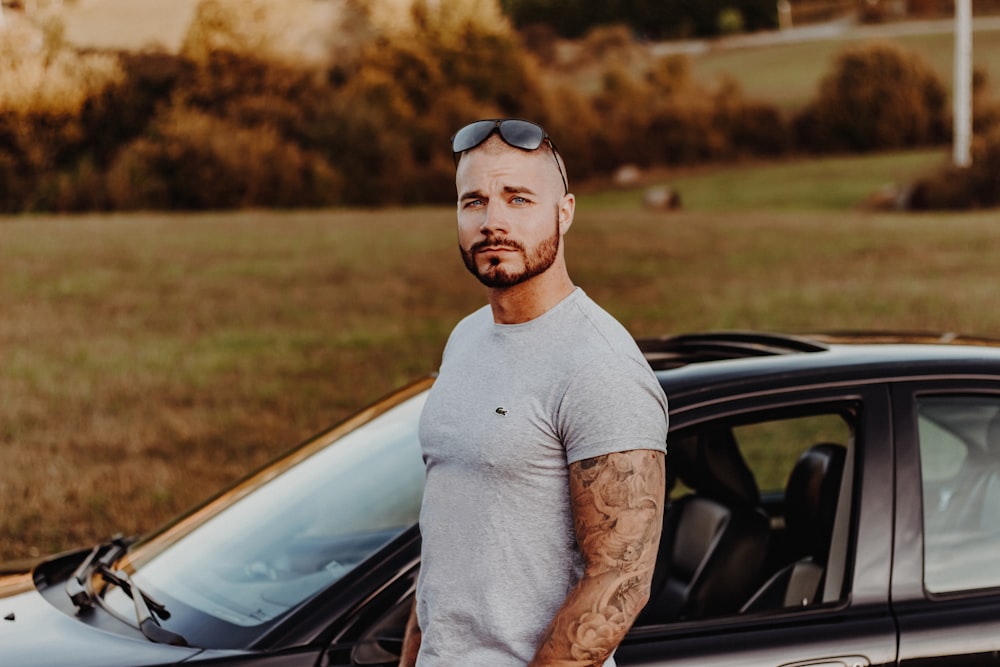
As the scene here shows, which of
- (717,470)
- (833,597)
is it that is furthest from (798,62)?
(833,597)

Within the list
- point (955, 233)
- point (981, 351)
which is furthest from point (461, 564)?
point (955, 233)

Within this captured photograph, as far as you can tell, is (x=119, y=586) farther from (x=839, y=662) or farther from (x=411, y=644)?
(x=839, y=662)

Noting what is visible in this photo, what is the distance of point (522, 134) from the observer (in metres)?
2.24

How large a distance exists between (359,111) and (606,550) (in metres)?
33.9

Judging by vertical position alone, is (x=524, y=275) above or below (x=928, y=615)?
above

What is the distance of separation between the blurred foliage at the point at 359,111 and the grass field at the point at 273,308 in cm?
360

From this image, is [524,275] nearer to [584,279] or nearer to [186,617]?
[186,617]

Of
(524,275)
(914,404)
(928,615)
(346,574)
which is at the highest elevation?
(524,275)

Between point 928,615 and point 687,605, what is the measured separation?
765mm

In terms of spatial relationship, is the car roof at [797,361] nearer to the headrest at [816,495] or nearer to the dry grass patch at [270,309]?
the headrest at [816,495]

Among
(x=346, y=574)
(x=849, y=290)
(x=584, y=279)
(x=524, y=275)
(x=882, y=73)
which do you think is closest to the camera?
(x=524, y=275)

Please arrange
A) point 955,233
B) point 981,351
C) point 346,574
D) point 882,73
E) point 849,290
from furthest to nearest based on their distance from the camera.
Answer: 1. point 882,73
2. point 955,233
3. point 849,290
4. point 981,351
5. point 346,574

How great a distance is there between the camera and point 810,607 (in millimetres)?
2863

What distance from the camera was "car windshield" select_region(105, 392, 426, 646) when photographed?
3.12 metres
